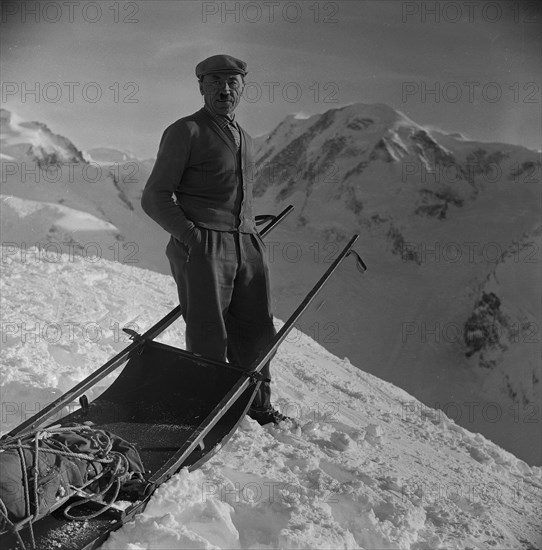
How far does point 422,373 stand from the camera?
29.2 metres

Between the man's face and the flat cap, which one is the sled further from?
the flat cap

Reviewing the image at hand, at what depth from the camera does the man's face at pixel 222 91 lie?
344 cm

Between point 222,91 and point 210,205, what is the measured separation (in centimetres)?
64

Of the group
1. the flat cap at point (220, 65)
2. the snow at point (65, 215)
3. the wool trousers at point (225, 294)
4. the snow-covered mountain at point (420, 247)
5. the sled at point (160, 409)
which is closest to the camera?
the sled at point (160, 409)

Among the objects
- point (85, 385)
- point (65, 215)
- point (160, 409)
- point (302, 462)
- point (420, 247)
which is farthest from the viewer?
point (420, 247)

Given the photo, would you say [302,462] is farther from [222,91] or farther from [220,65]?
[220,65]

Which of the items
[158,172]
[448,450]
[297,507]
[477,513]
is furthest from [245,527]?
[448,450]

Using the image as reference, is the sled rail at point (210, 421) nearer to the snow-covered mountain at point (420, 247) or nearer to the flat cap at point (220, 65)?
the flat cap at point (220, 65)

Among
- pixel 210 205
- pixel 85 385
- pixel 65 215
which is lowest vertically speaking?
pixel 65 215

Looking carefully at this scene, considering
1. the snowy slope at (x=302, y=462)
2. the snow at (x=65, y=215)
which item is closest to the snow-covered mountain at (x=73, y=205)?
the snow at (x=65, y=215)

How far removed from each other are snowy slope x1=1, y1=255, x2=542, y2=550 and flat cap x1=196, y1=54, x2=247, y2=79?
208 cm

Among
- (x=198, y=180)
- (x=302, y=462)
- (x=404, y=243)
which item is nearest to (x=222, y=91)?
(x=198, y=180)

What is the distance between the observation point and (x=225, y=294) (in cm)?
359

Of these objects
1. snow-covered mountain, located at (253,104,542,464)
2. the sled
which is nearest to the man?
the sled
